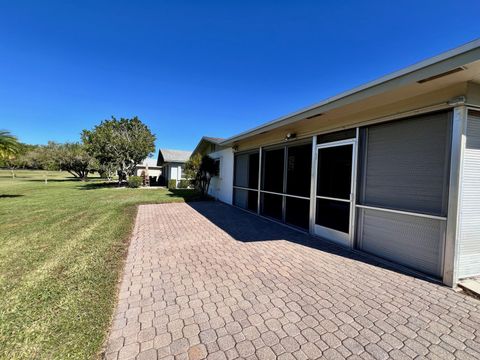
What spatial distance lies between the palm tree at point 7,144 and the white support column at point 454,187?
1763 cm

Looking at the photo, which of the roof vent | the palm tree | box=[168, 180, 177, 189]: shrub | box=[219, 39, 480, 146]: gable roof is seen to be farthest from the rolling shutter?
box=[168, 180, 177, 189]: shrub

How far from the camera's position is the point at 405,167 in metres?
4.03

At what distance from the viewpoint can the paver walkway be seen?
6.82 feet

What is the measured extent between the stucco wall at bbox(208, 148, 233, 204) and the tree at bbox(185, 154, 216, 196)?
45 centimetres

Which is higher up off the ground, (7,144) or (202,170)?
(7,144)

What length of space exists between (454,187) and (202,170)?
13164mm

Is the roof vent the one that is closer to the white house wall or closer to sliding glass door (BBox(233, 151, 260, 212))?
the white house wall

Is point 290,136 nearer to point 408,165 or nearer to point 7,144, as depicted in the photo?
point 408,165

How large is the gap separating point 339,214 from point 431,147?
7.56 ft

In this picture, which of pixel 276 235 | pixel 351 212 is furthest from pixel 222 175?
pixel 351 212

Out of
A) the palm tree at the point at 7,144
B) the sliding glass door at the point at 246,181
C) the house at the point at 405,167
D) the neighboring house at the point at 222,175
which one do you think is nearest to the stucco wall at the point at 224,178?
the neighboring house at the point at 222,175

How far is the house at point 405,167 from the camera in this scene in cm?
329

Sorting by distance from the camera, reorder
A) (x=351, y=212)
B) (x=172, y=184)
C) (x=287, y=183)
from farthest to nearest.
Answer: (x=172, y=184) < (x=287, y=183) < (x=351, y=212)

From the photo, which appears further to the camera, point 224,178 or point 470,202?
point 224,178
